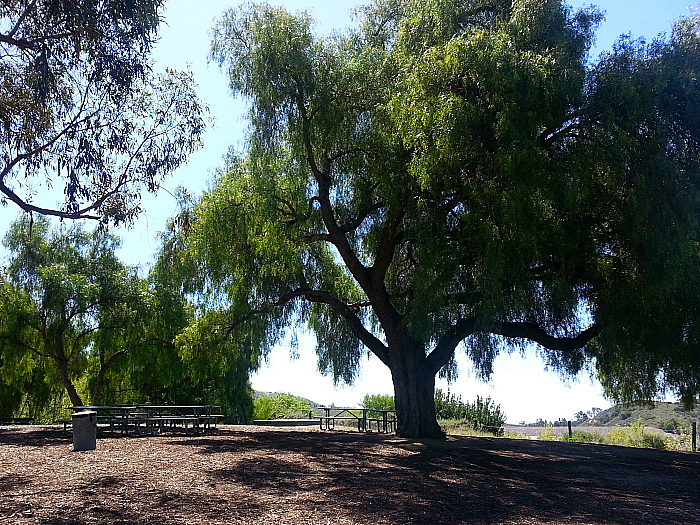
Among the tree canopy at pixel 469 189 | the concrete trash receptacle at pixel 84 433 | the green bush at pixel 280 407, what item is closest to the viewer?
the tree canopy at pixel 469 189

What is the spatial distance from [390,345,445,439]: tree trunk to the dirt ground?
1.56 meters

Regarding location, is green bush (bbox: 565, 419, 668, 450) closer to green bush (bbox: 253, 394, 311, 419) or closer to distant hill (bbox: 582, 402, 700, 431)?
distant hill (bbox: 582, 402, 700, 431)

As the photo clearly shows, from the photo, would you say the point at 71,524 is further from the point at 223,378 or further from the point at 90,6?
the point at 223,378

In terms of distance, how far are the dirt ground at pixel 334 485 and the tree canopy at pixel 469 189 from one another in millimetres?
2615

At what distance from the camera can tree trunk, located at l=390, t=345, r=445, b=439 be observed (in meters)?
14.0

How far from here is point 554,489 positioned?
8.05 meters

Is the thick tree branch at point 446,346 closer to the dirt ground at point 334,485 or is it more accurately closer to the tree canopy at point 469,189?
the tree canopy at point 469,189

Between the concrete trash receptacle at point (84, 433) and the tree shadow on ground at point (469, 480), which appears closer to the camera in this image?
the tree shadow on ground at point (469, 480)

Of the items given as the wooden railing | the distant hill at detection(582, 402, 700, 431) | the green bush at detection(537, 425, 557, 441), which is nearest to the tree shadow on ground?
the wooden railing

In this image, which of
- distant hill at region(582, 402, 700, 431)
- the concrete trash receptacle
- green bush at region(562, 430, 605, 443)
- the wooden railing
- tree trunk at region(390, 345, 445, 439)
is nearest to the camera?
the concrete trash receptacle

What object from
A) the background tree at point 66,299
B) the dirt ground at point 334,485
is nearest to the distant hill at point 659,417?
the dirt ground at point 334,485

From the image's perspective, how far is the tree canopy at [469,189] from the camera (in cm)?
1052

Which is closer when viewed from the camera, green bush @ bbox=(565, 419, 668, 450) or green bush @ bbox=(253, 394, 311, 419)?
green bush @ bbox=(565, 419, 668, 450)

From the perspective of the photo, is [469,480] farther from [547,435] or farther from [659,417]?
[659,417]
